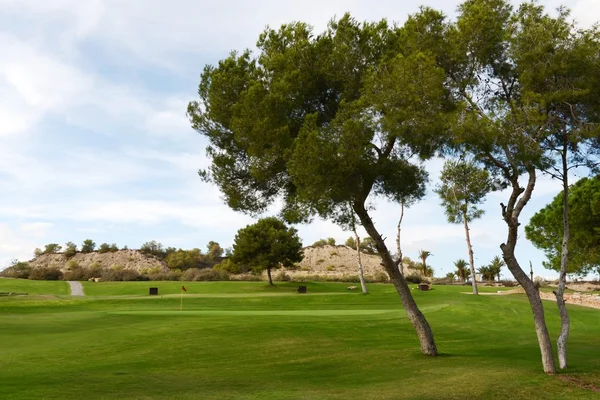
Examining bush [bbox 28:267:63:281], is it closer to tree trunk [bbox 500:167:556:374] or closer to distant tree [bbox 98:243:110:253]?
distant tree [bbox 98:243:110:253]

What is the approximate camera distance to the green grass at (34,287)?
5097cm

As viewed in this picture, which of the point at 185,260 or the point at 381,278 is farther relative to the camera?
the point at 185,260

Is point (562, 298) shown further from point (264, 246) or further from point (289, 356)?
point (264, 246)

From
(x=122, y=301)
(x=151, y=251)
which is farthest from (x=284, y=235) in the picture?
(x=151, y=251)

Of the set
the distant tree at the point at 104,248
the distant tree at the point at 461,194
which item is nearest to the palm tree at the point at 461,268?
the distant tree at the point at 461,194

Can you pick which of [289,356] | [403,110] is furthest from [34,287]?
[403,110]

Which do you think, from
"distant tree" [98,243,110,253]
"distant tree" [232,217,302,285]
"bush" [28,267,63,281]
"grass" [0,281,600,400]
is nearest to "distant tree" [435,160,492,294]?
"grass" [0,281,600,400]

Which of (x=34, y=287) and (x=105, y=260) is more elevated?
(x=105, y=260)

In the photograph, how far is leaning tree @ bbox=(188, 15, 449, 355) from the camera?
1551 cm

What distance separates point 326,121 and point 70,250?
88.2m

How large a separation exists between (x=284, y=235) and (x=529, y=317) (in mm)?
29346

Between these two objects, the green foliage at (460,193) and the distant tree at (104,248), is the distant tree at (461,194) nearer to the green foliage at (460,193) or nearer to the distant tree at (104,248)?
the green foliage at (460,193)

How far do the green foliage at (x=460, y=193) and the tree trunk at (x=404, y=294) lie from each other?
18.6 meters

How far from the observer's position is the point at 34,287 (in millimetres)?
53562
